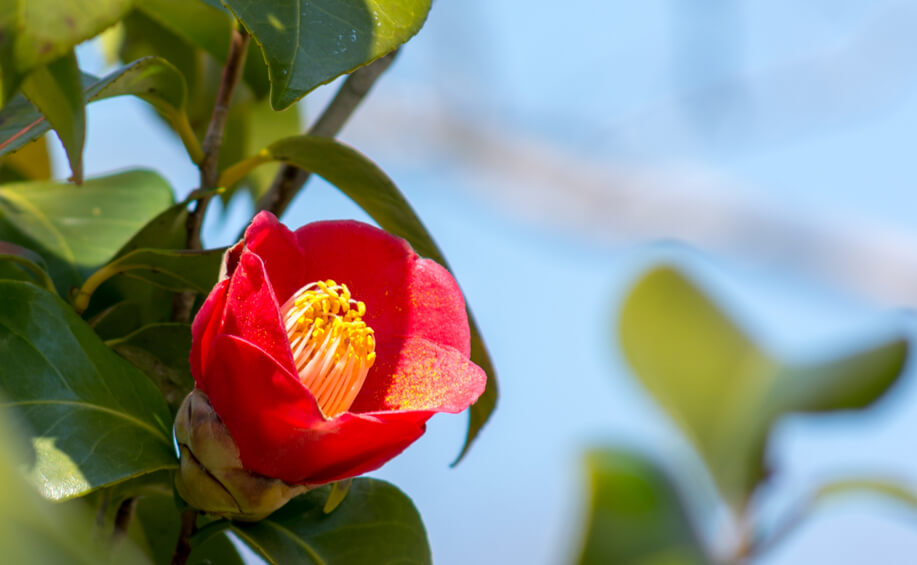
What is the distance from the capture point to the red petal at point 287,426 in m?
0.34

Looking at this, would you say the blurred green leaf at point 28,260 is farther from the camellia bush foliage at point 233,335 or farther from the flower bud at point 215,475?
the flower bud at point 215,475

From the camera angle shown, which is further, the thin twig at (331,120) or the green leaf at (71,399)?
the thin twig at (331,120)

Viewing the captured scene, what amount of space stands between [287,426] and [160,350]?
133mm

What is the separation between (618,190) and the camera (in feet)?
15.3

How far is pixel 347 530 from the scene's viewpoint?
41 centimetres

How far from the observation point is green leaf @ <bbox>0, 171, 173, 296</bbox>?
1.68ft

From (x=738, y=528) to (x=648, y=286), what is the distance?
12 centimetres

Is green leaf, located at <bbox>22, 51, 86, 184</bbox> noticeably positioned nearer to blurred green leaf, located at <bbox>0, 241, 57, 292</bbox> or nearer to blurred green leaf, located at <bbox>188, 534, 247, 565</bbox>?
blurred green leaf, located at <bbox>0, 241, 57, 292</bbox>

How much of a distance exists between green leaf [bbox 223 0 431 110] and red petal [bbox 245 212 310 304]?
0.07 meters

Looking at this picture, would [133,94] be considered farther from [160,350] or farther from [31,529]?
[31,529]

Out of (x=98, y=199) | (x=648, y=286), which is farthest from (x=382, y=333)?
(x=98, y=199)

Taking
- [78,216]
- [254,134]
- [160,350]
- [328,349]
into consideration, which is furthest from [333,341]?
[254,134]

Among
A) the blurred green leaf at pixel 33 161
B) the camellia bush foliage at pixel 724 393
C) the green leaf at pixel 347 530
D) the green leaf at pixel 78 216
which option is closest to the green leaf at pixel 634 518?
the camellia bush foliage at pixel 724 393

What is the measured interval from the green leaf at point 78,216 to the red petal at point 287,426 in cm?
19
